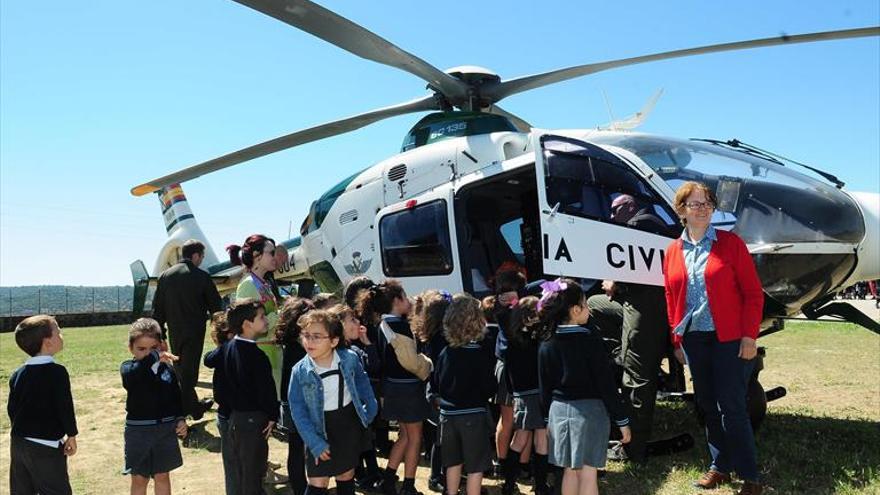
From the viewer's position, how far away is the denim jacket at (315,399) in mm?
3455

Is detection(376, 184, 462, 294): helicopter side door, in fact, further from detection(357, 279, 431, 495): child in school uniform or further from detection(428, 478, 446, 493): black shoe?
detection(428, 478, 446, 493): black shoe

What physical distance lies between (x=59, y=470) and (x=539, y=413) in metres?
2.97

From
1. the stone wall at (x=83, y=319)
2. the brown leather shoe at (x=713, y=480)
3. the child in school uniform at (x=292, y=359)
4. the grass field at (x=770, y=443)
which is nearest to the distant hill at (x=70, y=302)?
the stone wall at (x=83, y=319)

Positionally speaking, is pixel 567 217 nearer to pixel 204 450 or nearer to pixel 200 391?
pixel 204 450

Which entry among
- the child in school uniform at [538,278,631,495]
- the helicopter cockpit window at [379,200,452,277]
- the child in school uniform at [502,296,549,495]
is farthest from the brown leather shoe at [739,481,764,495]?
the helicopter cockpit window at [379,200,452,277]

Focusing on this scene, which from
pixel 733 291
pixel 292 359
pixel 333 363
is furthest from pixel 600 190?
pixel 292 359

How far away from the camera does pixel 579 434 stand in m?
3.49

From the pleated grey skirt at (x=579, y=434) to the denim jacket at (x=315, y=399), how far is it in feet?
3.49

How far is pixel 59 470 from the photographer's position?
12.3ft

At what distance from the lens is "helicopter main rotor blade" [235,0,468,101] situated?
5.52 meters

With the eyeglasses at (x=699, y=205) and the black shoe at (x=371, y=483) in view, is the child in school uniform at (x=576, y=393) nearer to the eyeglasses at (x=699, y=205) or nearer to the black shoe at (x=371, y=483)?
the eyeglasses at (x=699, y=205)

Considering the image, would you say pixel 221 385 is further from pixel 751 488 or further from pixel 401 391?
pixel 751 488

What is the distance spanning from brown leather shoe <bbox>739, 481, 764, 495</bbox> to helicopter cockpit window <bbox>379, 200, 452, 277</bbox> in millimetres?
2994

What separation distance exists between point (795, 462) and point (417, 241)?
3596 mm
